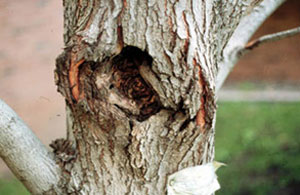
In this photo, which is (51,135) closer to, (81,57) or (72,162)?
(72,162)

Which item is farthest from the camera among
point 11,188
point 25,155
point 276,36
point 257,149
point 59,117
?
point 257,149

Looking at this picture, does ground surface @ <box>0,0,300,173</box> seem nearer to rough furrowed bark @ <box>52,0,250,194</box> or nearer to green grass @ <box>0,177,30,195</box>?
green grass @ <box>0,177,30,195</box>

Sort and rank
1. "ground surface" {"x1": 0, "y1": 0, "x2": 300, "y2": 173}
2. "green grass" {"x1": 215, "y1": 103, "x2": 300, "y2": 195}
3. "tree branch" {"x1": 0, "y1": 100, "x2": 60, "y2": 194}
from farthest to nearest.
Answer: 1. "green grass" {"x1": 215, "y1": 103, "x2": 300, "y2": 195}
2. "ground surface" {"x1": 0, "y1": 0, "x2": 300, "y2": 173}
3. "tree branch" {"x1": 0, "y1": 100, "x2": 60, "y2": 194}

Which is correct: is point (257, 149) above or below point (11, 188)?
below

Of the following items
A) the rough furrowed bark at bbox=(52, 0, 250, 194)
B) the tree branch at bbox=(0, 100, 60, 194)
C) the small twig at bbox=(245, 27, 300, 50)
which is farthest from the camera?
the small twig at bbox=(245, 27, 300, 50)

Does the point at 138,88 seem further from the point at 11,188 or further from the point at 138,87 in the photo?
the point at 11,188

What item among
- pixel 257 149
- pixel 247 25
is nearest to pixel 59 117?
pixel 257 149

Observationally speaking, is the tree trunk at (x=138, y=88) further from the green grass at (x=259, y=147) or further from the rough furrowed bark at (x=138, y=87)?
the green grass at (x=259, y=147)

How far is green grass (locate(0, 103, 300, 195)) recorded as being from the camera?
4312 millimetres

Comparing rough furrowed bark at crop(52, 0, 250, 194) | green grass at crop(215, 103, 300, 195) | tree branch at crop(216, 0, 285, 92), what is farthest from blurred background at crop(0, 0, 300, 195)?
rough furrowed bark at crop(52, 0, 250, 194)

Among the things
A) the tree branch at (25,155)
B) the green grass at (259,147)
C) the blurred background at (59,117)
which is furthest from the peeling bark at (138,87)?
the green grass at (259,147)

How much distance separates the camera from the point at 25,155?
1.51m

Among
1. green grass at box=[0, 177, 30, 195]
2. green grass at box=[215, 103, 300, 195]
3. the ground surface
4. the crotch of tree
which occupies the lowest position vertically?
green grass at box=[215, 103, 300, 195]

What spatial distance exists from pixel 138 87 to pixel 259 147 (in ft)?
13.4
